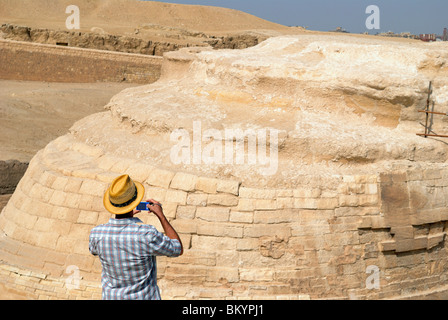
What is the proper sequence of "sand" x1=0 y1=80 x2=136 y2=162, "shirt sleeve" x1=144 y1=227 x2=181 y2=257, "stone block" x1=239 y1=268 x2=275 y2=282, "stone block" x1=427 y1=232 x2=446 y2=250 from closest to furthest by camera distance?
"shirt sleeve" x1=144 y1=227 x2=181 y2=257 → "stone block" x1=239 y1=268 x2=275 y2=282 → "stone block" x1=427 y1=232 x2=446 y2=250 → "sand" x1=0 y1=80 x2=136 y2=162

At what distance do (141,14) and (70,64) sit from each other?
22353 millimetres

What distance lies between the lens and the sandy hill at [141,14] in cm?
4006

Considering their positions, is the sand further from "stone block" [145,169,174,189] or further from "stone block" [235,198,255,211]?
"stone block" [235,198,255,211]

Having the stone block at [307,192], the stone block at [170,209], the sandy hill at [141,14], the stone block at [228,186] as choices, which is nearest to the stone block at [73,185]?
the stone block at [170,209]

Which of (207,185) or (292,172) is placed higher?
(292,172)

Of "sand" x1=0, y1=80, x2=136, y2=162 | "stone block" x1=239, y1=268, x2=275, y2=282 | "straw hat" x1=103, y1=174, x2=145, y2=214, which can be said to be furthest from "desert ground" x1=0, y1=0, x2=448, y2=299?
"sand" x1=0, y1=80, x2=136, y2=162

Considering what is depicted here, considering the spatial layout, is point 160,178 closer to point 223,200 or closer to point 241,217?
point 223,200

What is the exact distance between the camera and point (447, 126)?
7027mm

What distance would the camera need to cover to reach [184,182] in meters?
6.05

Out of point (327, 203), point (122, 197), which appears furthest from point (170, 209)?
point (122, 197)

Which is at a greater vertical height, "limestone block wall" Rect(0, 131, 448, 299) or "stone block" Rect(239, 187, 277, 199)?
"stone block" Rect(239, 187, 277, 199)

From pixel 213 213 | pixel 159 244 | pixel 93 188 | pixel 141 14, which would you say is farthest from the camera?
pixel 141 14

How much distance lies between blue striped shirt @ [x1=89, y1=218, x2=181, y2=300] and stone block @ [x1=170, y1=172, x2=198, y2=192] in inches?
82.3

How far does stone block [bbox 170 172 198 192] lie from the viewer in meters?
6.03
